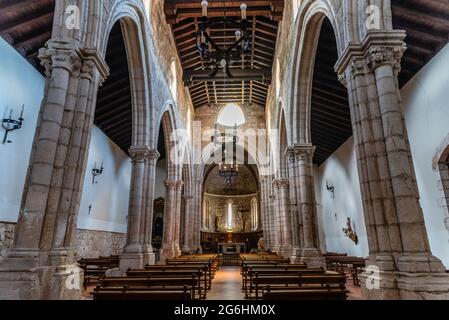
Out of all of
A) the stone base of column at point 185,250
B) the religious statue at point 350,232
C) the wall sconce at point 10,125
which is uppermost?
the wall sconce at point 10,125

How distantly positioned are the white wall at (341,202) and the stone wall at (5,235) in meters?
12.7

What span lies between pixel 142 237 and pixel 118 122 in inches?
274

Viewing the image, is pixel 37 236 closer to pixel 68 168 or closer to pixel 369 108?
pixel 68 168

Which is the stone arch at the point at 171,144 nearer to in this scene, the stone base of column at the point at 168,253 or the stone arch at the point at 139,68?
the stone arch at the point at 139,68

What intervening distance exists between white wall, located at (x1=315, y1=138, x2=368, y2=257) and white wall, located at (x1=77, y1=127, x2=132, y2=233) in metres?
11.7

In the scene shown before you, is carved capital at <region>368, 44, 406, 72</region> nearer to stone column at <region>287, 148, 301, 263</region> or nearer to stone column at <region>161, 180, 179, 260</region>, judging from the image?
stone column at <region>287, 148, 301, 263</region>

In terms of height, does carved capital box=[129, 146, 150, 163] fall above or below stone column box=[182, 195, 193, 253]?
above

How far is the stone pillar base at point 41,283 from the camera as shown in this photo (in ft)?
12.0

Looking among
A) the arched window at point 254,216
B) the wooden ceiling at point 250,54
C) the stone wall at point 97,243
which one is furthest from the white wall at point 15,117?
the arched window at point 254,216

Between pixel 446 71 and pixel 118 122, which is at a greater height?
pixel 118 122

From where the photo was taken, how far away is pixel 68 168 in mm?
4664

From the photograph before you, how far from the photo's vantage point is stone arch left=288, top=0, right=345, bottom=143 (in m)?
7.89

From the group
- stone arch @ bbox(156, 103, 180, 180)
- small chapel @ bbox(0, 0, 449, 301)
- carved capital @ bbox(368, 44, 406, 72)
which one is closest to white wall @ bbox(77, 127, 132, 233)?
small chapel @ bbox(0, 0, 449, 301)
